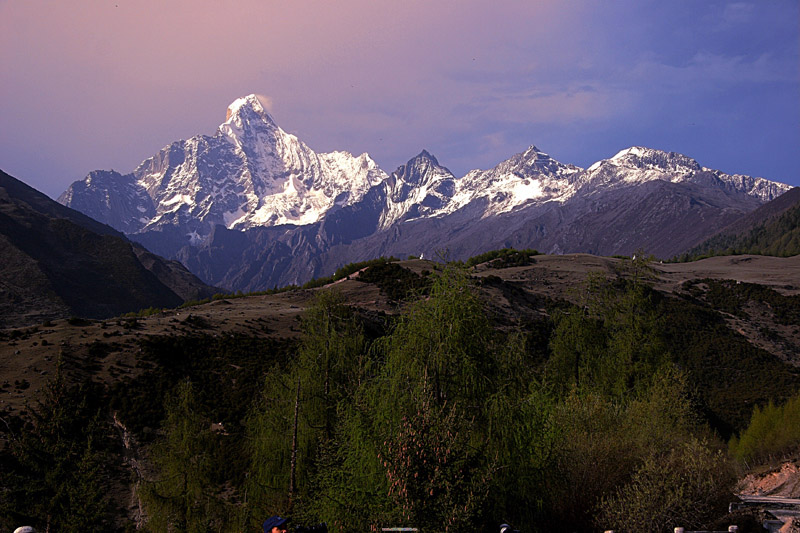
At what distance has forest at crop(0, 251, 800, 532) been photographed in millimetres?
14102

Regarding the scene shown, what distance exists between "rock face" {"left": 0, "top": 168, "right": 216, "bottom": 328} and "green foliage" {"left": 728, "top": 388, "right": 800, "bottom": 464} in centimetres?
12719

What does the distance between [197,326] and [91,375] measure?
16.1 metres

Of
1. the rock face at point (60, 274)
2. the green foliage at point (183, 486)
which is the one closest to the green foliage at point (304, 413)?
the green foliage at point (183, 486)

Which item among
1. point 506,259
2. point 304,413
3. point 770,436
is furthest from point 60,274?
point 770,436

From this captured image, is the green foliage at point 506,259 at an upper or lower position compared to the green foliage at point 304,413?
upper

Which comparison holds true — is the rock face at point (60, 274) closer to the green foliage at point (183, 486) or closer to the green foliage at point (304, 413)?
the green foliage at point (183, 486)

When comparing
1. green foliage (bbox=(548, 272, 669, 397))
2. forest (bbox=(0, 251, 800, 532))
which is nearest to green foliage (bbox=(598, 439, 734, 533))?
forest (bbox=(0, 251, 800, 532))

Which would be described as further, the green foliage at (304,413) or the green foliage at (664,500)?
the green foliage at (304,413)

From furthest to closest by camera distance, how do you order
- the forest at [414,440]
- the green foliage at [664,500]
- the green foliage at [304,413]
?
the green foliage at [304,413], the green foliage at [664,500], the forest at [414,440]

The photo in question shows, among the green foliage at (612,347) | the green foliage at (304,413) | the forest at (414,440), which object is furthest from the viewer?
the green foliage at (612,347)

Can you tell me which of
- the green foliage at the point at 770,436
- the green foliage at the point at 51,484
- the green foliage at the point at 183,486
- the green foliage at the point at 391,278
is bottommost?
the green foliage at the point at 770,436

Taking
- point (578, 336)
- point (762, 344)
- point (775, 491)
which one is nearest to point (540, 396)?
point (578, 336)

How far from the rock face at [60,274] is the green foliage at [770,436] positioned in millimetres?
127185

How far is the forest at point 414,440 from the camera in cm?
1410
